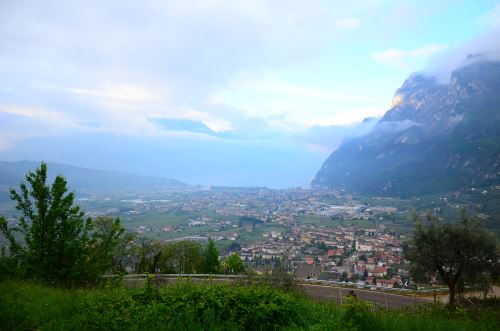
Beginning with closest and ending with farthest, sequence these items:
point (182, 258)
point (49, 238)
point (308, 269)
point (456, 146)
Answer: point (49, 238)
point (182, 258)
point (308, 269)
point (456, 146)

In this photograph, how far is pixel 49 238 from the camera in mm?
10930

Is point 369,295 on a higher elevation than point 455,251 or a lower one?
lower

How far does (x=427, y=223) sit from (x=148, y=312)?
17408 millimetres

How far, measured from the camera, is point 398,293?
23.8 metres

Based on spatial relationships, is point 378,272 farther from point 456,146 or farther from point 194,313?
point 456,146

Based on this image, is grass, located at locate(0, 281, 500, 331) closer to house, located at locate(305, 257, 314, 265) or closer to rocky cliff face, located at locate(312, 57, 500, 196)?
house, located at locate(305, 257, 314, 265)

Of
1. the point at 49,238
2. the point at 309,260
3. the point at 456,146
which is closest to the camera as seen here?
the point at 49,238

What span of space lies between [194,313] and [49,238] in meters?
7.50

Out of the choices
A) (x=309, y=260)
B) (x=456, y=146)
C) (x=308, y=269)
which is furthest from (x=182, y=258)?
(x=456, y=146)

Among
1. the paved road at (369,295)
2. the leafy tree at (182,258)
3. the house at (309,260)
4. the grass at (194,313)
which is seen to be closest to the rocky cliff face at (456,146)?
the house at (309,260)

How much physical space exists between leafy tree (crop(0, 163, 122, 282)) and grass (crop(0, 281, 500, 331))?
4072 mm

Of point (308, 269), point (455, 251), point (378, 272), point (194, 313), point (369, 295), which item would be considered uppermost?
point (194, 313)

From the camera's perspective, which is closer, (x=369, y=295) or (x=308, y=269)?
(x=369, y=295)

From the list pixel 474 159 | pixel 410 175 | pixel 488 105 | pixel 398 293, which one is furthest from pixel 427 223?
pixel 488 105
